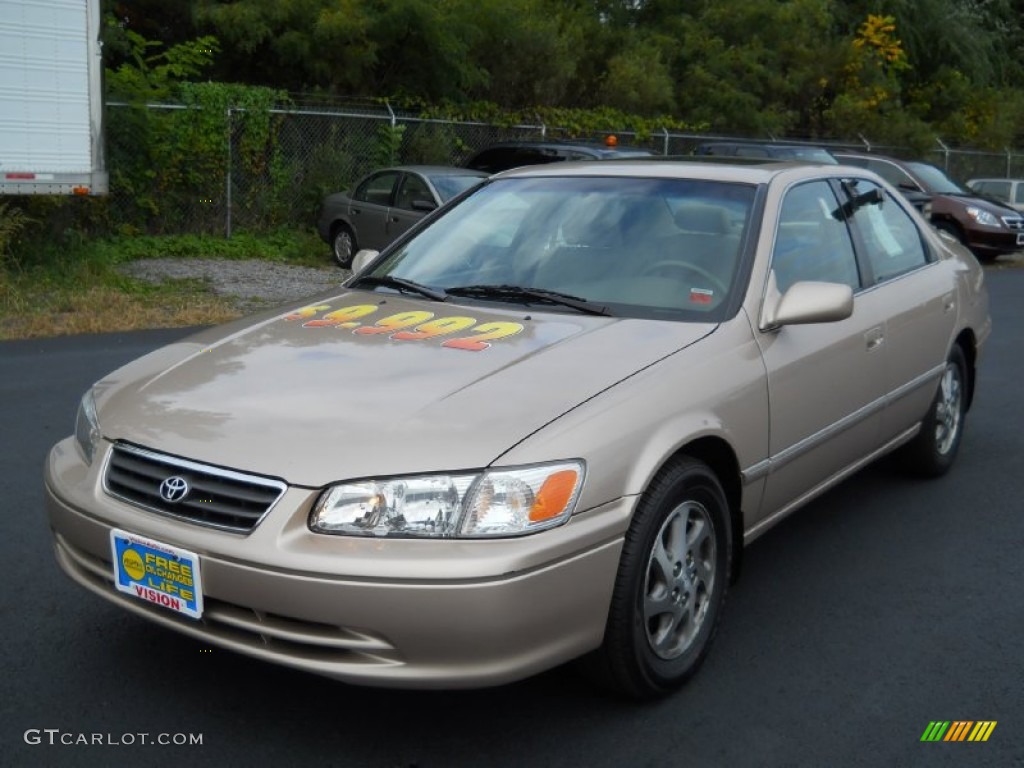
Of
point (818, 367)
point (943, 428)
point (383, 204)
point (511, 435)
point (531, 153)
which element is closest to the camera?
point (511, 435)

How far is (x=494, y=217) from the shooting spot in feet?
15.3

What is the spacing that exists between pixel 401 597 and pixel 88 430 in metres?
1.31

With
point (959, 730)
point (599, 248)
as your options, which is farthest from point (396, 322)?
point (959, 730)

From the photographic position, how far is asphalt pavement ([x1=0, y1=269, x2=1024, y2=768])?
316cm

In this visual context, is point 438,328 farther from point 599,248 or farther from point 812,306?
point 812,306

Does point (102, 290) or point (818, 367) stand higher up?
point (818, 367)

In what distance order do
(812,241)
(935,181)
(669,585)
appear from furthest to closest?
(935,181) < (812,241) < (669,585)

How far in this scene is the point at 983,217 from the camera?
1783cm

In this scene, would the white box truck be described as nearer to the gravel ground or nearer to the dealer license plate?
the gravel ground

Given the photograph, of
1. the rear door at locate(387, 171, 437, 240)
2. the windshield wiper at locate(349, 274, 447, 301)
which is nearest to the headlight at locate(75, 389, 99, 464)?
the windshield wiper at locate(349, 274, 447, 301)

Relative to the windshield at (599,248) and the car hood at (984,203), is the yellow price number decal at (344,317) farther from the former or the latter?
the car hood at (984,203)

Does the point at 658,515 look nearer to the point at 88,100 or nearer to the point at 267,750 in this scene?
the point at 267,750

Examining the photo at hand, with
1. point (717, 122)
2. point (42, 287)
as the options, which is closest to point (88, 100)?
point (42, 287)

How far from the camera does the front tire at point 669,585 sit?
3195 millimetres
